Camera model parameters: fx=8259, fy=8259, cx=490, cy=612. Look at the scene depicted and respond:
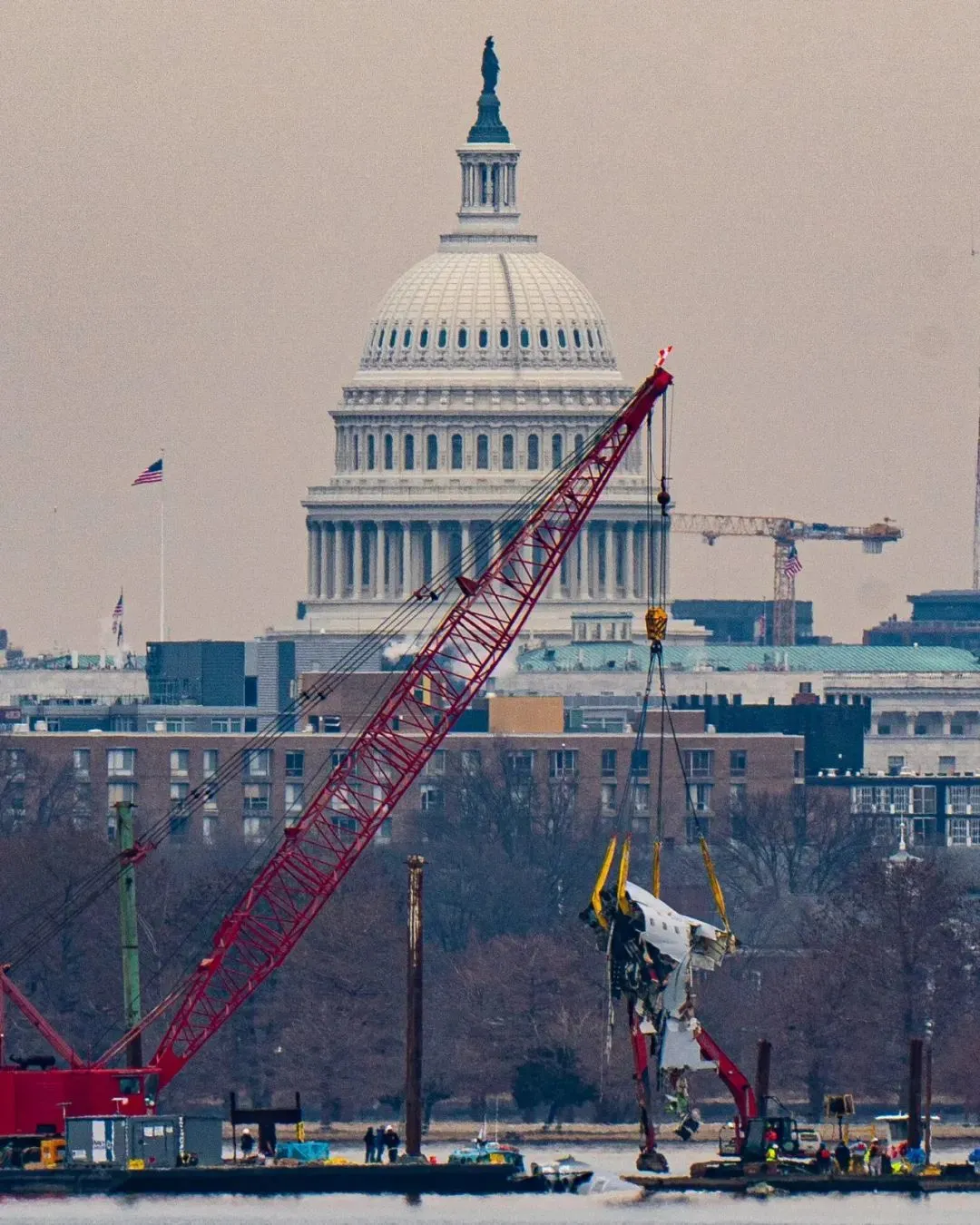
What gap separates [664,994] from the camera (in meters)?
180

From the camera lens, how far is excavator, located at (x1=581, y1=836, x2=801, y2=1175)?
179 m

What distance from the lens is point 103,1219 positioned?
166625mm

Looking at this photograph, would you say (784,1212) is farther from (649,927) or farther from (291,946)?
(291,946)

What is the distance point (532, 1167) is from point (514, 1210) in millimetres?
8640

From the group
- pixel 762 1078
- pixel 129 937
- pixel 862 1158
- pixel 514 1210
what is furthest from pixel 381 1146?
pixel 514 1210

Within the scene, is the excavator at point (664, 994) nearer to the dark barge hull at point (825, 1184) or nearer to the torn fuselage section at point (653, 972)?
the torn fuselage section at point (653, 972)

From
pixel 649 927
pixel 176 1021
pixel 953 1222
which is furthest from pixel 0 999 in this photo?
pixel 953 1222

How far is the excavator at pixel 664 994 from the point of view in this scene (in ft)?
587

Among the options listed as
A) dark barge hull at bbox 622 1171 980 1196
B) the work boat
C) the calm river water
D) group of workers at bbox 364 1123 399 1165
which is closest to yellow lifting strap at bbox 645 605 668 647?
the work boat

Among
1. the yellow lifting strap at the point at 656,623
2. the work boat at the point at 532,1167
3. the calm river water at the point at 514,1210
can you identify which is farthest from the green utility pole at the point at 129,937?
the calm river water at the point at 514,1210

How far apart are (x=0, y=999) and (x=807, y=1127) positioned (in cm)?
1951

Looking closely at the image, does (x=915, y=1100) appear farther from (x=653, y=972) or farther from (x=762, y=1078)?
(x=653, y=972)

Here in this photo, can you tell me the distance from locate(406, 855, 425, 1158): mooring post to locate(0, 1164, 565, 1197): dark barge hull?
320 inches

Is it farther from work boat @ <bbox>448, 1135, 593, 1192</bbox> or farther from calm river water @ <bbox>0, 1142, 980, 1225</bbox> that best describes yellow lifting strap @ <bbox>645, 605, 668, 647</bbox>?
calm river water @ <bbox>0, 1142, 980, 1225</bbox>
